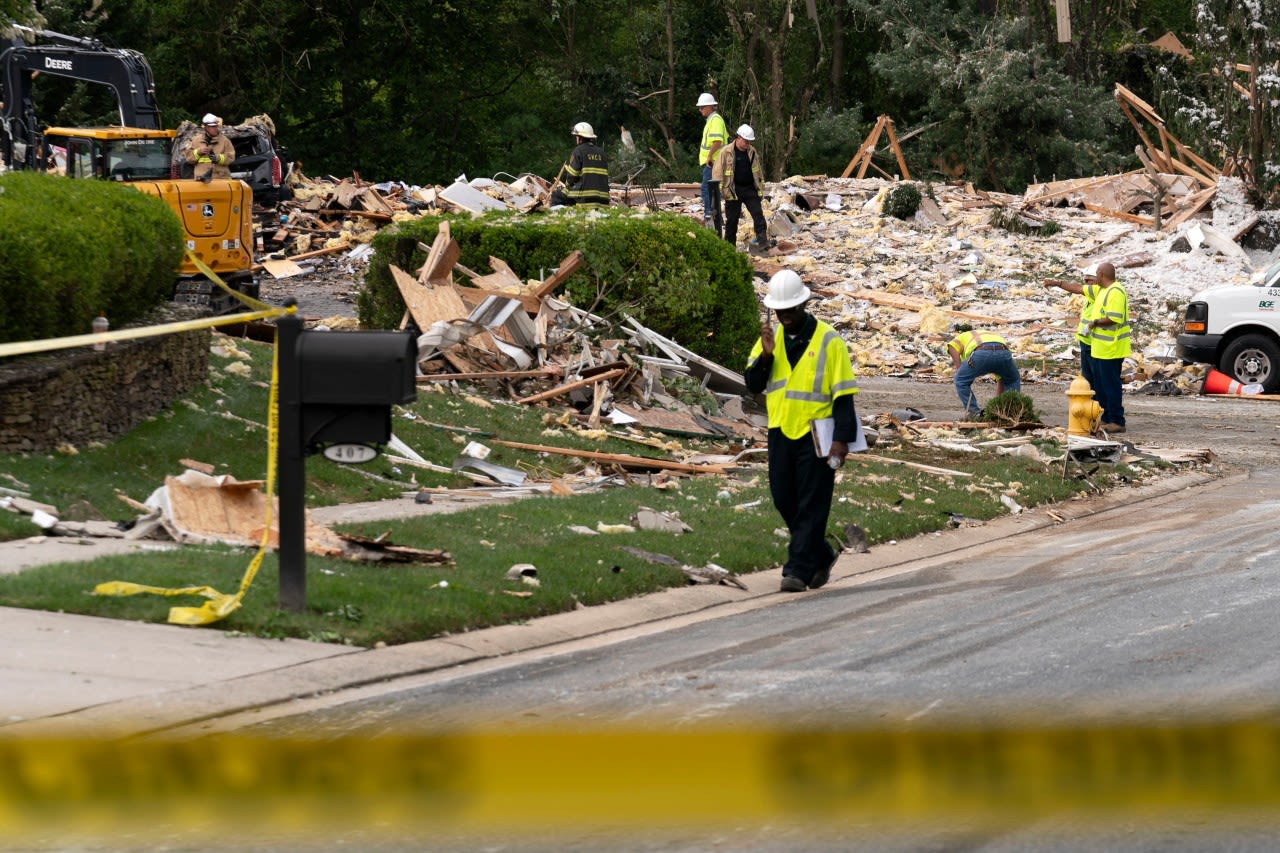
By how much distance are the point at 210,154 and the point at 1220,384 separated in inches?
549

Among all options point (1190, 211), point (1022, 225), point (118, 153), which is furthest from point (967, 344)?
point (1190, 211)

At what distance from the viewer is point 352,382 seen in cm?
840

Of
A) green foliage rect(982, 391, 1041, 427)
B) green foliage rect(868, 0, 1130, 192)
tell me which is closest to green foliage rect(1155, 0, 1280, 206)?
green foliage rect(868, 0, 1130, 192)

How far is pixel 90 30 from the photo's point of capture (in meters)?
37.1

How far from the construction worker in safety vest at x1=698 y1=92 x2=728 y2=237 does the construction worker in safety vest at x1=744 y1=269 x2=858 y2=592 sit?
16.3 metres

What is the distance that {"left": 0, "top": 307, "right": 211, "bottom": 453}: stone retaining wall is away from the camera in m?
11.6

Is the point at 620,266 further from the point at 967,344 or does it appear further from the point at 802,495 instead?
the point at 802,495

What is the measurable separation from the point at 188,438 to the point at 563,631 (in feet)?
15.7

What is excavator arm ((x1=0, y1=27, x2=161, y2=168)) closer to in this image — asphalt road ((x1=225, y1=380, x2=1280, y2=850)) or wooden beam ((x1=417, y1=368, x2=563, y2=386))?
wooden beam ((x1=417, y1=368, x2=563, y2=386))

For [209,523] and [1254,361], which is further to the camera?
[1254,361]

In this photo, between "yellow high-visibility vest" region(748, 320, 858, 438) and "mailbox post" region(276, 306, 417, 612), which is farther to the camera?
"yellow high-visibility vest" region(748, 320, 858, 438)

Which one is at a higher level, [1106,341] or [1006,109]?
[1006,109]

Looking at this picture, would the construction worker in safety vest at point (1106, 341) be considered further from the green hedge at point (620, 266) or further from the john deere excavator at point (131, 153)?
the john deere excavator at point (131, 153)

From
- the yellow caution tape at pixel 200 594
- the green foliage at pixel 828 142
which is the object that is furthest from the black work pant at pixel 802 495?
the green foliage at pixel 828 142
